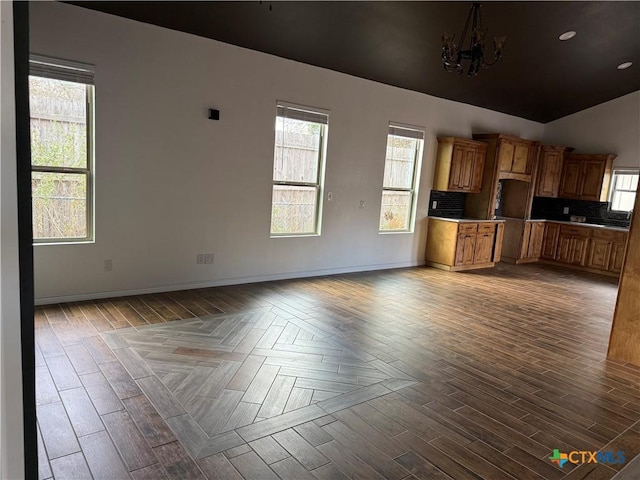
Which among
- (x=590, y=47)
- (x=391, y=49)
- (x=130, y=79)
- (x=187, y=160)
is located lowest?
(x=187, y=160)

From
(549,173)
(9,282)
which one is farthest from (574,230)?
(9,282)

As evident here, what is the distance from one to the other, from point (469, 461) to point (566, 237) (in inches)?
281

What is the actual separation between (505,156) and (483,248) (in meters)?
1.67

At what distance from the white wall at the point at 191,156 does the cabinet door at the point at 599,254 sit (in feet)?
14.2

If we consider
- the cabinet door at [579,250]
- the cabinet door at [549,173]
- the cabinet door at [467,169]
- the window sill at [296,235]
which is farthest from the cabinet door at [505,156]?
the window sill at [296,235]

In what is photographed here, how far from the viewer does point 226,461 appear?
2086 mm

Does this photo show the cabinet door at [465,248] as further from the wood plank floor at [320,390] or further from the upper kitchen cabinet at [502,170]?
the wood plank floor at [320,390]

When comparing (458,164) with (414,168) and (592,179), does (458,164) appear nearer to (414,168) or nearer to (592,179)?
(414,168)

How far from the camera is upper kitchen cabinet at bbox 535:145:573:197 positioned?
816 centimetres

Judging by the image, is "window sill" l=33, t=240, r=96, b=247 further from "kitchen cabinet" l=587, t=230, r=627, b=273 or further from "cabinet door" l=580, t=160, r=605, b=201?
"cabinet door" l=580, t=160, r=605, b=201

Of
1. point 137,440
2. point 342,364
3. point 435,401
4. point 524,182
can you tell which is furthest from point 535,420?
point 524,182

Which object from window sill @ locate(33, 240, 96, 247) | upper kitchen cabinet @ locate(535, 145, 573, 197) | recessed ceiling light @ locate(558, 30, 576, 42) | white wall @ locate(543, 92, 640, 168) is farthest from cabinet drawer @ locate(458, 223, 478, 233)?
window sill @ locate(33, 240, 96, 247)

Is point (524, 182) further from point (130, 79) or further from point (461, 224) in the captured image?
point (130, 79)

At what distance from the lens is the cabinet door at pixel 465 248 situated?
6973mm
